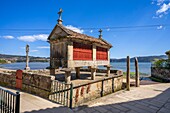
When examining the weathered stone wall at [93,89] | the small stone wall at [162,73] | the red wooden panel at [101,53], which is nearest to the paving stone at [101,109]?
the weathered stone wall at [93,89]

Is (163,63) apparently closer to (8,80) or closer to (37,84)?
(37,84)

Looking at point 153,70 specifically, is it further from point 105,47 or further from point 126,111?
point 126,111

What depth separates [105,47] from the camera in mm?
13711

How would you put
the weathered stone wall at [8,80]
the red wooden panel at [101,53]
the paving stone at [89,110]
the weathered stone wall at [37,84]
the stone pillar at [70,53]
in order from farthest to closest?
the red wooden panel at [101,53], the weathered stone wall at [8,80], the stone pillar at [70,53], the weathered stone wall at [37,84], the paving stone at [89,110]

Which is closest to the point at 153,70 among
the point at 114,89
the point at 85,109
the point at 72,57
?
the point at 114,89

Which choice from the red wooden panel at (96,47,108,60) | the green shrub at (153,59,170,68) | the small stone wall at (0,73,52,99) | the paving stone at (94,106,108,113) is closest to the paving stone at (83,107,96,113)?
the paving stone at (94,106,108,113)

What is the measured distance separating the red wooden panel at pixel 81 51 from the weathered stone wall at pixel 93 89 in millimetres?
2372

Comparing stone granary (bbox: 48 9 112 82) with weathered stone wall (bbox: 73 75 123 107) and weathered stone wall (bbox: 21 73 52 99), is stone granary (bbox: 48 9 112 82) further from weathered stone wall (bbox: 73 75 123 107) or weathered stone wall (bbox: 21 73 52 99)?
weathered stone wall (bbox: 21 73 52 99)

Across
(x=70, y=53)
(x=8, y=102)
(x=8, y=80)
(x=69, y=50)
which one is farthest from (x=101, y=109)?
(x=8, y=80)

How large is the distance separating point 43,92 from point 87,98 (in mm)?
4082

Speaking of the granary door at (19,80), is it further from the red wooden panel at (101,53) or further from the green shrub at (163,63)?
the green shrub at (163,63)

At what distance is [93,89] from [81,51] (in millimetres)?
3643

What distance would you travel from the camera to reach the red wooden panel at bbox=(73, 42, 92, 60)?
9.88m

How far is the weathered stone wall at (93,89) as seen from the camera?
937 centimetres
